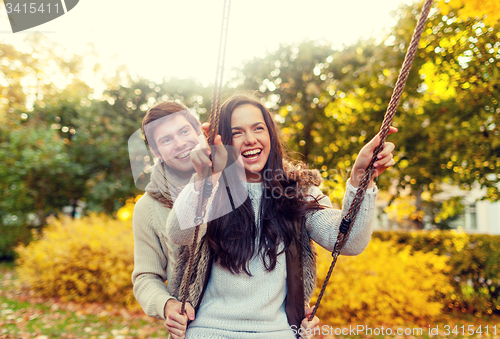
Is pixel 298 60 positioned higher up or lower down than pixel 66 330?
higher up

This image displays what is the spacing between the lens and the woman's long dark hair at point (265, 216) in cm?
147

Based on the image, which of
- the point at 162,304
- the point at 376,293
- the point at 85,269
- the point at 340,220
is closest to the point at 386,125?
the point at 340,220

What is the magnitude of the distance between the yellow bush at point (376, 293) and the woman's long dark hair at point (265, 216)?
3426mm

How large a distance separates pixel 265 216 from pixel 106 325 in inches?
173

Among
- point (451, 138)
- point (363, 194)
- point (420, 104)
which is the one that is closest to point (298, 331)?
point (363, 194)

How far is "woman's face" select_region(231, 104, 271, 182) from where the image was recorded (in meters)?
1.57

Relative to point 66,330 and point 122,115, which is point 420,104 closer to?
point 66,330

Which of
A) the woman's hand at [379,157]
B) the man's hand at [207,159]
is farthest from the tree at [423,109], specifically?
the man's hand at [207,159]

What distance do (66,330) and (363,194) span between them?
4950 mm

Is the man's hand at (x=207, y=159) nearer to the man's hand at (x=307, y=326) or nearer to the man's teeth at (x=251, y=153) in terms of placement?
the man's teeth at (x=251, y=153)

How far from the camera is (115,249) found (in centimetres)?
579

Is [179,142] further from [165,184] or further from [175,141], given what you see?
[165,184]

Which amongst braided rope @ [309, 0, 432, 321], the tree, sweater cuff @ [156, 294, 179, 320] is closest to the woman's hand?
braided rope @ [309, 0, 432, 321]

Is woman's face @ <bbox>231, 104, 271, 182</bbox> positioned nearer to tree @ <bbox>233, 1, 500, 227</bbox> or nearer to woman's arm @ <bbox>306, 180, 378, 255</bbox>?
woman's arm @ <bbox>306, 180, 378, 255</bbox>
